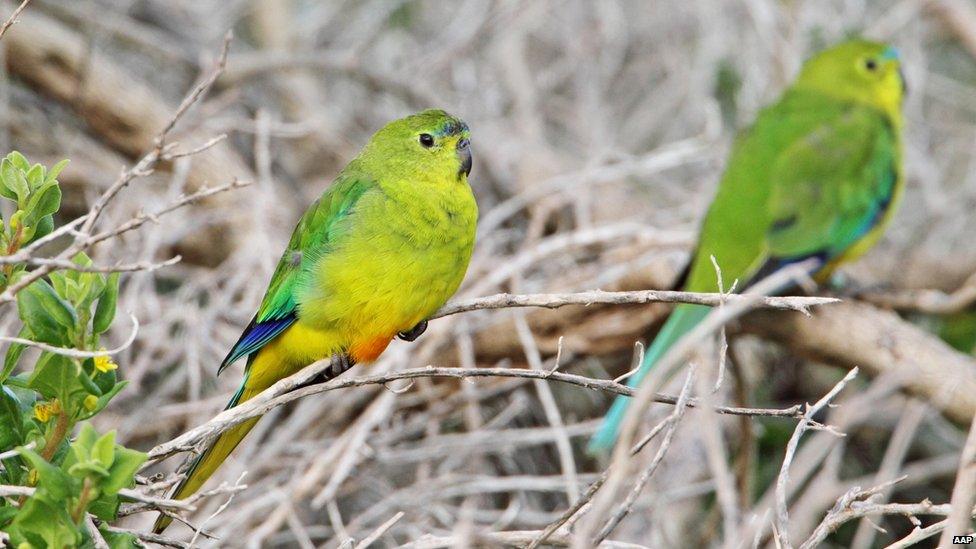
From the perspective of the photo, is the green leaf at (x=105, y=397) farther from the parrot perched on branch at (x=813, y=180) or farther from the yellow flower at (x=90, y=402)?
the parrot perched on branch at (x=813, y=180)

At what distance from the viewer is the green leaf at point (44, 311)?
61.2 inches

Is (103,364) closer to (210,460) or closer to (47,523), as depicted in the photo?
(47,523)

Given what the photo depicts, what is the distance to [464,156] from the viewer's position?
274 cm

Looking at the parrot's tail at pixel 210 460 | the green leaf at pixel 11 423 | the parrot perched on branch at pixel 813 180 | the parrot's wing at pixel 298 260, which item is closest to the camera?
the green leaf at pixel 11 423

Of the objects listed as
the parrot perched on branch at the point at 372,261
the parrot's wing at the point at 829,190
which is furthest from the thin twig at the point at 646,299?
the parrot's wing at the point at 829,190

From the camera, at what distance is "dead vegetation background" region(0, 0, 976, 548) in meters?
3.35

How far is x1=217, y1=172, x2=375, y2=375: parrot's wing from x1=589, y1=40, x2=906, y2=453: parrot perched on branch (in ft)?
4.68

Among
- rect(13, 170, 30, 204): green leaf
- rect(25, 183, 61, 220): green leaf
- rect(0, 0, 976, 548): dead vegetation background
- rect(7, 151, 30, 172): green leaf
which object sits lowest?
rect(0, 0, 976, 548): dead vegetation background

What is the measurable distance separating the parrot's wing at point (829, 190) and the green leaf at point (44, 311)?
2902 millimetres

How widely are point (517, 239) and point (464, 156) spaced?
1761 millimetres

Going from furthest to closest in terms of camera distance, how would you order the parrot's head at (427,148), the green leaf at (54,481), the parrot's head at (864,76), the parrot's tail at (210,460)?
1. the parrot's head at (864,76)
2. the parrot's head at (427,148)
3. the parrot's tail at (210,460)
4. the green leaf at (54,481)

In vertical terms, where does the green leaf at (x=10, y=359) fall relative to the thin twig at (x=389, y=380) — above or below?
above

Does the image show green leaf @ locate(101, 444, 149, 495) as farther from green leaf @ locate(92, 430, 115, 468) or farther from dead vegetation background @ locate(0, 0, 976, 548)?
dead vegetation background @ locate(0, 0, 976, 548)

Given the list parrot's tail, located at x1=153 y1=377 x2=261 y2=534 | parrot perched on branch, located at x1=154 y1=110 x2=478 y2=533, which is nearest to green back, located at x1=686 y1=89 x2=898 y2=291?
parrot perched on branch, located at x1=154 y1=110 x2=478 y2=533
